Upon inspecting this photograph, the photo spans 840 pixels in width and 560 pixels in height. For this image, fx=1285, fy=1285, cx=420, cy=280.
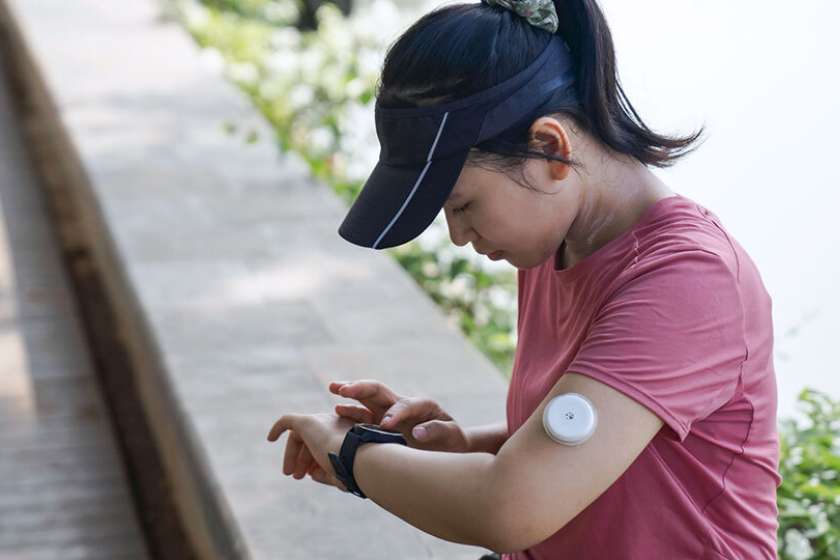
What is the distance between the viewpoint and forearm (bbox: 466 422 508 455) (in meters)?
1.98

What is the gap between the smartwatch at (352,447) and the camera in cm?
168

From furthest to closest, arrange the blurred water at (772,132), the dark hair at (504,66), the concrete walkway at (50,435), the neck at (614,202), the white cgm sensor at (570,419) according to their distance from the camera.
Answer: the blurred water at (772,132) → the concrete walkway at (50,435) → the neck at (614,202) → the dark hair at (504,66) → the white cgm sensor at (570,419)

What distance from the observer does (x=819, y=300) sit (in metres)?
3.53

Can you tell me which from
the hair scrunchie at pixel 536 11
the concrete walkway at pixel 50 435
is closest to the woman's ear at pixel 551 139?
the hair scrunchie at pixel 536 11

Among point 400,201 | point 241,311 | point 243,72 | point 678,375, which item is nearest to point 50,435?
point 241,311

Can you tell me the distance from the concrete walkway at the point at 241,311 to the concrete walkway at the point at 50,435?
0.20m

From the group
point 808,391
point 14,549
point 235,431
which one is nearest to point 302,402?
point 235,431

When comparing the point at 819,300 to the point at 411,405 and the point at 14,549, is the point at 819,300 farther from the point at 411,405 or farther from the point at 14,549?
the point at 14,549

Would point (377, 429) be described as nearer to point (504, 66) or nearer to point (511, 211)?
point (511, 211)

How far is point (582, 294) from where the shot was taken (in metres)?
1.70

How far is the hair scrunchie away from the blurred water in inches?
65.5

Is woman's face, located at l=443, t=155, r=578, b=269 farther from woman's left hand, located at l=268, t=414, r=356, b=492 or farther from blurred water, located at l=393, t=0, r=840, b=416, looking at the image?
blurred water, located at l=393, t=0, r=840, b=416

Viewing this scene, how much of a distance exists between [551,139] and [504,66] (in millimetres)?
106

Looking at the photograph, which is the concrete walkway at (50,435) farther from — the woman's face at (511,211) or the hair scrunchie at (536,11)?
the hair scrunchie at (536,11)
